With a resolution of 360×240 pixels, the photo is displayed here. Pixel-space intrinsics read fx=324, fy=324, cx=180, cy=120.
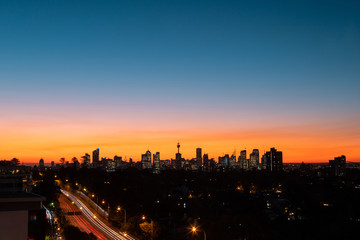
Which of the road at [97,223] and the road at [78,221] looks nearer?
the road at [97,223]

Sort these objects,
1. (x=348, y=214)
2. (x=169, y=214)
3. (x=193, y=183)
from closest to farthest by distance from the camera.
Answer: (x=348, y=214) < (x=169, y=214) < (x=193, y=183)

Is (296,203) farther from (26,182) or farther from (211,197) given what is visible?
(26,182)

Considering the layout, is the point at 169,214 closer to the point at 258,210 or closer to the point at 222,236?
the point at 258,210

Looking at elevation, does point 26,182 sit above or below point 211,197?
above

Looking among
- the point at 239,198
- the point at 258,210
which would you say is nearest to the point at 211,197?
the point at 239,198

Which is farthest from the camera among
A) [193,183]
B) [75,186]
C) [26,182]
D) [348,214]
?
[193,183]

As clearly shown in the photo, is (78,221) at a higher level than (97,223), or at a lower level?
lower

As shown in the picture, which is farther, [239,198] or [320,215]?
[239,198]

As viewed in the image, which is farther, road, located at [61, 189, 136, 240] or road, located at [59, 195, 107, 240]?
road, located at [59, 195, 107, 240]

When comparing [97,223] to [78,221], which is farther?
[78,221]
